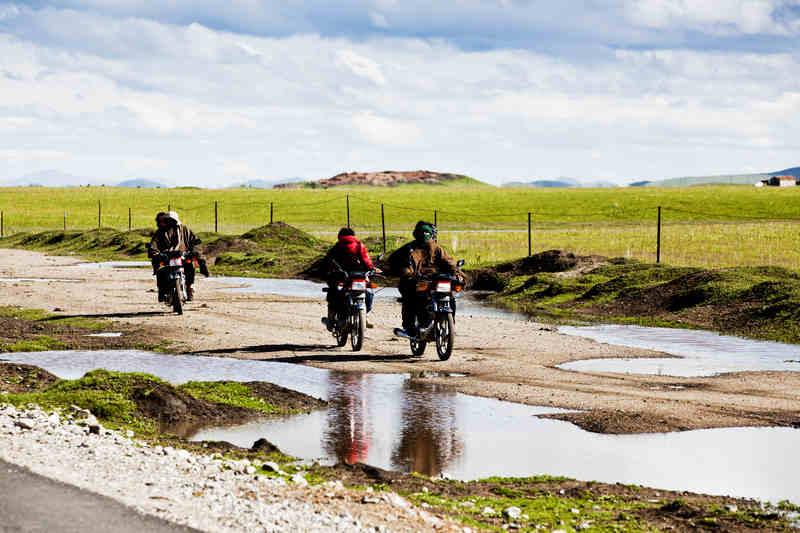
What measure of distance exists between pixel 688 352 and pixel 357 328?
5463 millimetres

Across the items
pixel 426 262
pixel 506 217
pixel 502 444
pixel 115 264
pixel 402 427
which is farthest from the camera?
pixel 506 217

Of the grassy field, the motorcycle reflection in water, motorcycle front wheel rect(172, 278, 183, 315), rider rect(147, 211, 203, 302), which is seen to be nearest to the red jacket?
the motorcycle reflection in water

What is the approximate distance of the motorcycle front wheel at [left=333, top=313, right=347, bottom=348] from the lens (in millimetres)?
17000

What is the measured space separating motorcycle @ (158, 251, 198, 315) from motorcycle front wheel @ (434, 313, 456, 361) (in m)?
7.77

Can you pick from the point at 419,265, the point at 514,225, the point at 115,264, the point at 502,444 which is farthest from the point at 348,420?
the point at 514,225

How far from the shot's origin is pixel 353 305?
16.6 m

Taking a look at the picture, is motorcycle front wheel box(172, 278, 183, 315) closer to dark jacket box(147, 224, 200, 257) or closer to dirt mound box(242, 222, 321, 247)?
dark jacket box(147, 224, 200, 257)

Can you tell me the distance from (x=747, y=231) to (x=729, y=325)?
36.8 metres

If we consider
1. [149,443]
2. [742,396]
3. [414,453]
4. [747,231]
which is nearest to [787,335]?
[742,396]

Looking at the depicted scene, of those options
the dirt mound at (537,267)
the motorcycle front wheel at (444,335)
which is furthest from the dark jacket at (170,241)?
the dirt mound at (537,267)

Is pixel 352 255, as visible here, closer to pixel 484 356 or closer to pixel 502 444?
pixel 484 356

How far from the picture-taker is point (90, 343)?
17.0m

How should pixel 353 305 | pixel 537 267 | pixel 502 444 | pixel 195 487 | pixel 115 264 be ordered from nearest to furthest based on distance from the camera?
1. pixel 195 487
2. pixel 502 444
3. pixel 353 305
4. pixel 537 267
5. pixel 115 264

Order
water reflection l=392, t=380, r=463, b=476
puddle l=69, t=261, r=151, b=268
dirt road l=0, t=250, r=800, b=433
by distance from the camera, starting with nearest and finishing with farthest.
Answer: water reflection l=392, t=380, r=463, b=476 → dirt road l=0, t=250, r=800, b=433 → puddle l=69, t=261, r=151, b=268
